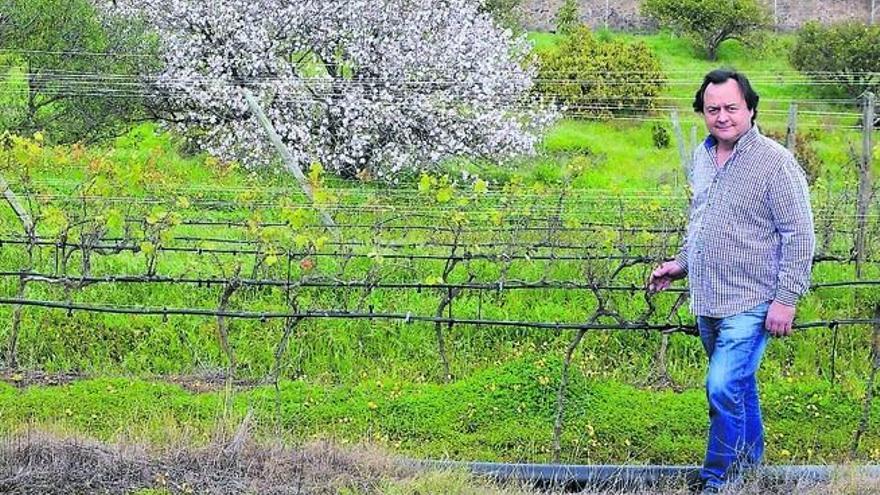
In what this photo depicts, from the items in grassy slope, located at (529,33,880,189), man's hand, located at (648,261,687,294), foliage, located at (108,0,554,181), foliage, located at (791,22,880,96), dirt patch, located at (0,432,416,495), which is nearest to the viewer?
dirt patch, located at (0,432,416,495)

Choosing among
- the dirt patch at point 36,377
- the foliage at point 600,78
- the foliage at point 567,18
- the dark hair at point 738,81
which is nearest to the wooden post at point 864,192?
the dark hair at point 738,81

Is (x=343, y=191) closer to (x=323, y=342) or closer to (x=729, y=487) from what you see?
(x=323, y=342)

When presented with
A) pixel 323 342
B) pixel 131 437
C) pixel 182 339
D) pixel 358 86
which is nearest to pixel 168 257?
pixel 182 339

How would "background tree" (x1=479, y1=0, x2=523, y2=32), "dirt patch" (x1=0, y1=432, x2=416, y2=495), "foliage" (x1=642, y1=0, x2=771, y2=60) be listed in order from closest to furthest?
"dirt patch" (x1=0, y1=432, x2=416, y2=495)
"background tree" (x1=479, y1=0, x2=523, y2=32)
"foliage" (x1=642, y1=0, x2=771, y2=60)

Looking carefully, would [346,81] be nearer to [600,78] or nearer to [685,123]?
[600,78]

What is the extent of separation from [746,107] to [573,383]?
2370 mm

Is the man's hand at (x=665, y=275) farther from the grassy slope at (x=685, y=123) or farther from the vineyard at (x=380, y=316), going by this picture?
the grassy slope at (x=685, y=123)

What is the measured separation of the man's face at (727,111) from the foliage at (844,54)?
66.2 feet

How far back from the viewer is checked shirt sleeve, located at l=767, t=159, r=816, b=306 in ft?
13.5

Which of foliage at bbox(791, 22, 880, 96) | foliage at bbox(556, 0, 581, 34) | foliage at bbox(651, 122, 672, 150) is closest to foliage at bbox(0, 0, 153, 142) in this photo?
foliage at bbox(651, 122, 672, 150)

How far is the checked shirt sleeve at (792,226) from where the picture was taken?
13.5ft

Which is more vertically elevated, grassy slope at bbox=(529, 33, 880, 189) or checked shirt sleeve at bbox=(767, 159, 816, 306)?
checked shirt sleeve at bbox=(767, 159, 816, 306)

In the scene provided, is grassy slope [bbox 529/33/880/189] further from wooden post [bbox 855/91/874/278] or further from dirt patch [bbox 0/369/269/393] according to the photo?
dirt patch [bbox 0/369/269/393]

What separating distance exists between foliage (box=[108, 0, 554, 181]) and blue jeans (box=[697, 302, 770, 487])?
10.9 meters
